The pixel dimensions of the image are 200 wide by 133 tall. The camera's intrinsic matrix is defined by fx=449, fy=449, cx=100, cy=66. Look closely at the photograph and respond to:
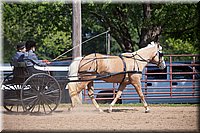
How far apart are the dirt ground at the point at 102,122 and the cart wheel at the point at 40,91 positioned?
1.01ft

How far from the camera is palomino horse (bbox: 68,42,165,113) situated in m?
10.9

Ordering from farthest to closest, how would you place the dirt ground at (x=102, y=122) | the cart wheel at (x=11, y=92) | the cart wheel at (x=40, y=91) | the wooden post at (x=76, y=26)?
the wooden post at (x=76, y=26) < the cart wheel at (x=11, y=92) < the cart wheel at (x=40, y=91) < the dirt ground at (x=102, y=122)

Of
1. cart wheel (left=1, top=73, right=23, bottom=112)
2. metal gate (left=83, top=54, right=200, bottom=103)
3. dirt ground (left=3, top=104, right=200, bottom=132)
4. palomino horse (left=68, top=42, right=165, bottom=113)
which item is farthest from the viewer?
metal gate (left=83, top=54, right=200, bottom=103)

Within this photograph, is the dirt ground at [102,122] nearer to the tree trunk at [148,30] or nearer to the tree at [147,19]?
the tree at [147,19]

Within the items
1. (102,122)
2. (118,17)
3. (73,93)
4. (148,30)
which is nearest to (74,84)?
(73,93)

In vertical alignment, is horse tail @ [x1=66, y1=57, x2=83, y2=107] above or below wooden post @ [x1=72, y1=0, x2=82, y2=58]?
below

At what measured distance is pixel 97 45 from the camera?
42594 millimetres

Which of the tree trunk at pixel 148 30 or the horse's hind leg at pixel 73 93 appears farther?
the tree trunk at pixel 148 30

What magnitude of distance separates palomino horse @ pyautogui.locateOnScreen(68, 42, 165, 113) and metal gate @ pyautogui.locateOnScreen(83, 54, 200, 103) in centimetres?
350

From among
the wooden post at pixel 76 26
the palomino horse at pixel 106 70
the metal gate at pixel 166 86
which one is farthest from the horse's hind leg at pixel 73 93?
the metal gate at pixel 166 86

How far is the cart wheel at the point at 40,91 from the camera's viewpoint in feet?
32.3

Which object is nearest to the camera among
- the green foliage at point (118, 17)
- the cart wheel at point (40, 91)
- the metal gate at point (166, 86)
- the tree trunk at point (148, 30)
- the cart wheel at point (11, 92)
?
the cart wheel at point (40, 91)

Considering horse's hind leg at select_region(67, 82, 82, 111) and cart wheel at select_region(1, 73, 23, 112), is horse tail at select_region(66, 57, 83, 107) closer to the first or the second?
horse's hind leg at select_region(67, 82, 82, 111)

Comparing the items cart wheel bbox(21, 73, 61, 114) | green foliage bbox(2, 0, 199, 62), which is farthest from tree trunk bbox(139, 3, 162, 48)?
cart wheel bbox(21, 73, 61, 114)
